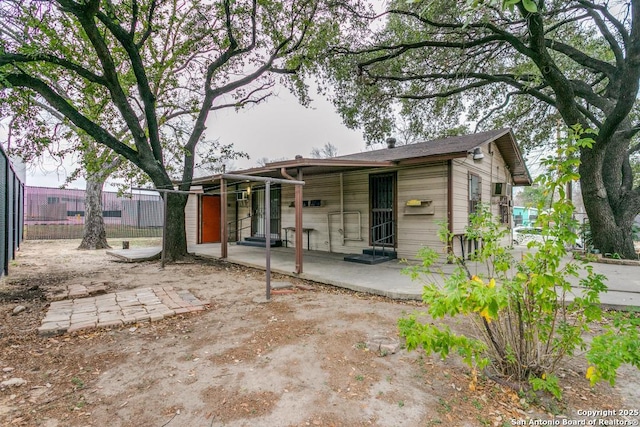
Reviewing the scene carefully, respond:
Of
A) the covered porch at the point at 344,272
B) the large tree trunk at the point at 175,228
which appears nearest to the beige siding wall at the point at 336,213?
the covered porch at the point at 344,272

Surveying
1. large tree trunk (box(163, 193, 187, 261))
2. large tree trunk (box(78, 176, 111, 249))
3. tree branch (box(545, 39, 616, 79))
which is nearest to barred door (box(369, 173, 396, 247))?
large tree trunk (box(163, 193, 187, 261))

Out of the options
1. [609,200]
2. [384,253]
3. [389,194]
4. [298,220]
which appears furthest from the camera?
[609,200]

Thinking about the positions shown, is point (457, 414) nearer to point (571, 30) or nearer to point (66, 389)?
point (66, 389)

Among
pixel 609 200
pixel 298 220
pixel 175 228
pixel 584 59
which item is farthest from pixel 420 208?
pixel 175 228

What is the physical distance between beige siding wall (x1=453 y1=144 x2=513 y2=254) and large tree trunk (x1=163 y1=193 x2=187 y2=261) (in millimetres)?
6797

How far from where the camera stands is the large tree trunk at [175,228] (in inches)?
313

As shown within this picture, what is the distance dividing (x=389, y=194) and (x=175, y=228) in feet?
18.6

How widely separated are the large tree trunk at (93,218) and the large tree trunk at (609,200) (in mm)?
15353

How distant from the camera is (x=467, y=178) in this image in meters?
7.55

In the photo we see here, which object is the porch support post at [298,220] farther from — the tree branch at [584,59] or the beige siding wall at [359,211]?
the tree branch at [584,59]

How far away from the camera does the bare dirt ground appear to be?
6.47ft

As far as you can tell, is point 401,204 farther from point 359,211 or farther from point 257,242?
point 257,242

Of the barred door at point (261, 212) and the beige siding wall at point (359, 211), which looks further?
the barred door at point (261, 212)

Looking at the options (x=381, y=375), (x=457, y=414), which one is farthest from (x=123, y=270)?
(x=457, y=414)
